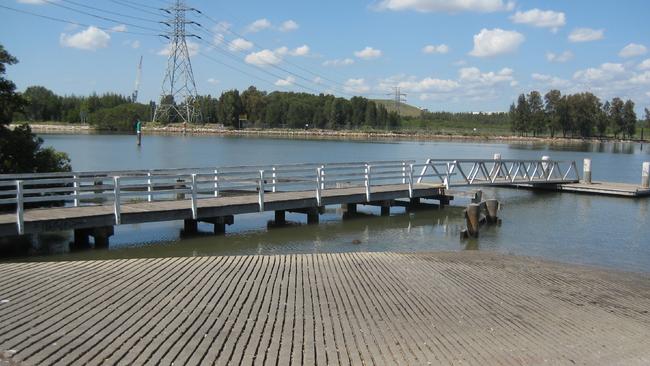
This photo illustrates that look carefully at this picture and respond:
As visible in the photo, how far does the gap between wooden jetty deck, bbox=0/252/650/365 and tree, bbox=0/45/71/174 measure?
943 cm

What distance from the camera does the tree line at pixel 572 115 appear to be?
160m

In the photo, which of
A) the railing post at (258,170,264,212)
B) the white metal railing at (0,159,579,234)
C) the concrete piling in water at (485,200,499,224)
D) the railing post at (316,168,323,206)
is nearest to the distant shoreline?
the white metal railing at (0,159,579,234)

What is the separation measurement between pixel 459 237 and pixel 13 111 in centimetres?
1514

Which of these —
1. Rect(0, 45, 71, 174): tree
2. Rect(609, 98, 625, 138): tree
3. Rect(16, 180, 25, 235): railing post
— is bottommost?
Rect(16, 180, 25, 235): railing post

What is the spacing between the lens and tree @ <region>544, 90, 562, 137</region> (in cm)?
16001

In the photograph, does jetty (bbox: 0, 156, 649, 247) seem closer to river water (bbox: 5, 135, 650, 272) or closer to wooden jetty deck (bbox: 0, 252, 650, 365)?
river water (bbox: 5, 135, 650, 272)

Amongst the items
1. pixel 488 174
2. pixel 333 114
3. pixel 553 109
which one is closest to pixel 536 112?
pixel 553 109

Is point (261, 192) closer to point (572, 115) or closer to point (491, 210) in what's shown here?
point (491, 210)

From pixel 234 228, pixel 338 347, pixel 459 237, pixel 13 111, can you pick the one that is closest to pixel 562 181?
pixel 459 237

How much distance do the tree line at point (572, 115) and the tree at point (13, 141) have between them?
515ft

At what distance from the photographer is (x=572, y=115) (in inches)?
6314

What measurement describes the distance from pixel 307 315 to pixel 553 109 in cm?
16735

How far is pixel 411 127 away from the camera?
7864 inches

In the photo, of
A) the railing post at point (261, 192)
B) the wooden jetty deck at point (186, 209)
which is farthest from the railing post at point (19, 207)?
the railing post at point (261, 192)
